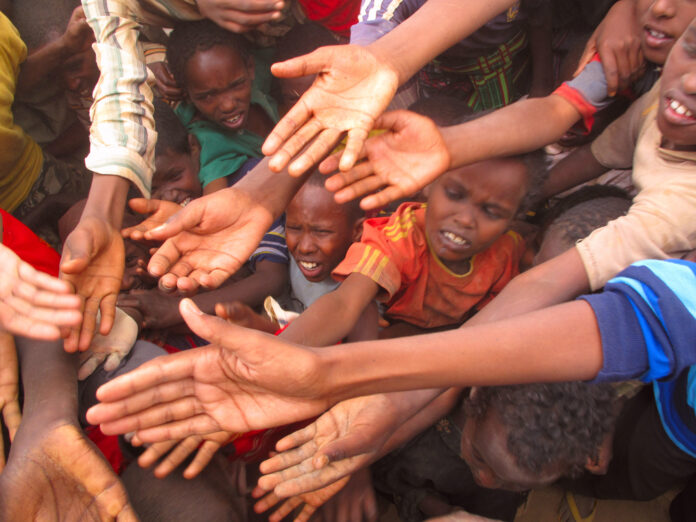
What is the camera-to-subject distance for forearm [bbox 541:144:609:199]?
207 centimetres

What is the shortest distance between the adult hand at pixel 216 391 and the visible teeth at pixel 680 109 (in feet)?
4.55

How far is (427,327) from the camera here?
1.97 m

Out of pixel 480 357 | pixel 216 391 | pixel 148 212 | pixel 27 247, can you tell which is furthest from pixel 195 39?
pixel 480 357

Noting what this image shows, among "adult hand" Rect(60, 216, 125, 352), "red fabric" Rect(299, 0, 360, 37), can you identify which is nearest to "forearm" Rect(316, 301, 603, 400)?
"adult hand" Rect(60, 216, 125, 352)

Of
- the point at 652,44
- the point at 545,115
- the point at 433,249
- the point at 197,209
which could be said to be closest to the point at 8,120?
the point at 197,209

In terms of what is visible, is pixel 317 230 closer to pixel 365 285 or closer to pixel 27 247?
pixel 365 285

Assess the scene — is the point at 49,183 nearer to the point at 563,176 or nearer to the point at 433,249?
the point at 433,249

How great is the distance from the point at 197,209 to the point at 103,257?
342mm

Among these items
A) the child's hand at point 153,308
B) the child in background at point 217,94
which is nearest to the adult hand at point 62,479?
the child's hand at point 153,308

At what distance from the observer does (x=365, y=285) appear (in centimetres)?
167

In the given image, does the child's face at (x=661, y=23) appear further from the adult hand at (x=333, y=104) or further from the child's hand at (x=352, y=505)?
the child's hand at (x=352, y=505)

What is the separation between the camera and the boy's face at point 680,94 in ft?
4.72

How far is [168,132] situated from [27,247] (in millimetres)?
1019

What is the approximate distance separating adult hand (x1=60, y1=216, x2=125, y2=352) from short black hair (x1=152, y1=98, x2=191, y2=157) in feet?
3.22
